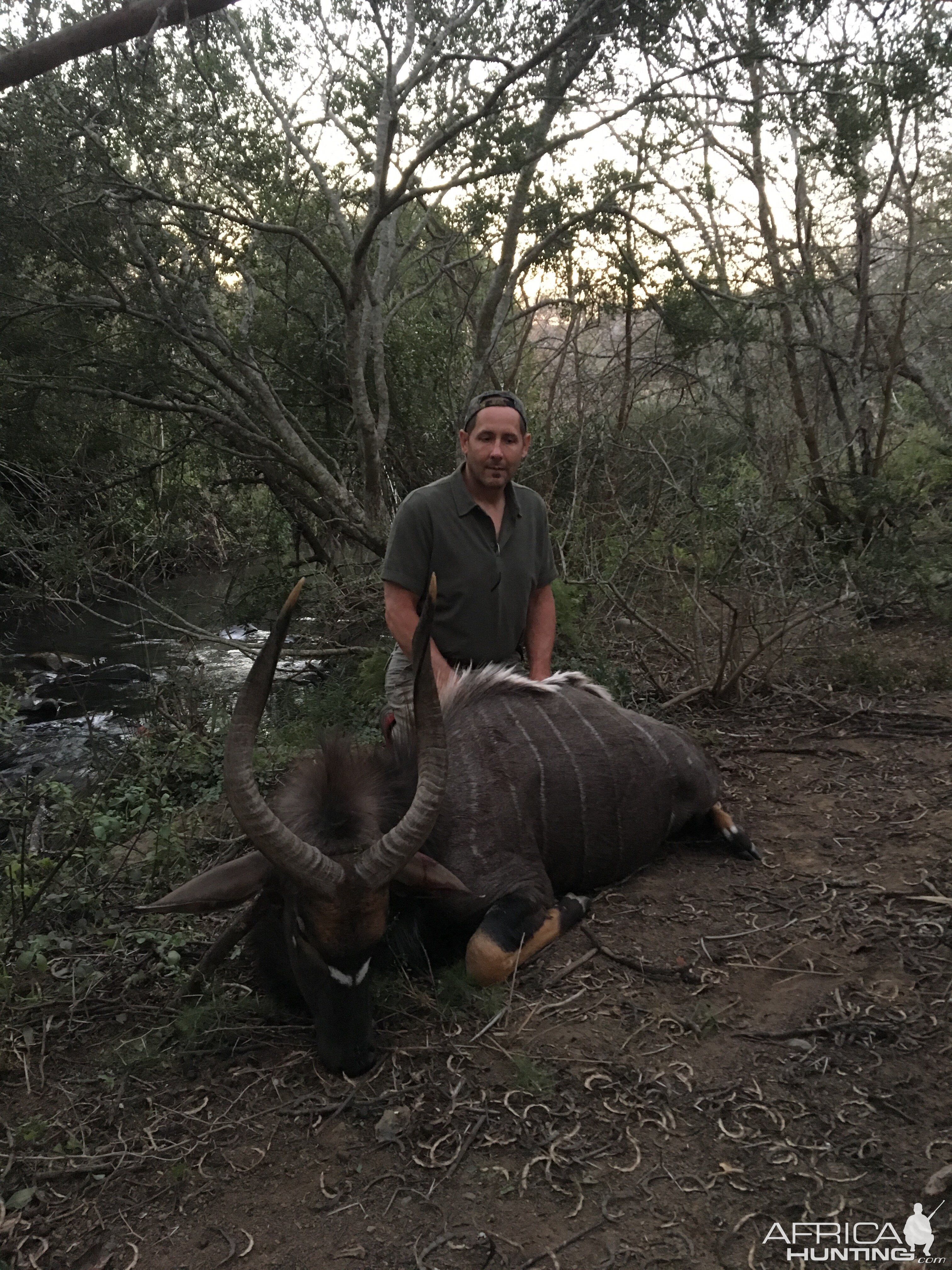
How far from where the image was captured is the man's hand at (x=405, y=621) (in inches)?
177

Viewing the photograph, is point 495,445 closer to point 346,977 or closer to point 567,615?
point 346,977

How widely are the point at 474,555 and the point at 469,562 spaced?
0.14 feet

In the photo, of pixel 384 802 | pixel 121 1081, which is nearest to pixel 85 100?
pixel 384 802

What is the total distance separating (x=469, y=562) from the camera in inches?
181

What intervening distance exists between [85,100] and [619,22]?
4.81 meters

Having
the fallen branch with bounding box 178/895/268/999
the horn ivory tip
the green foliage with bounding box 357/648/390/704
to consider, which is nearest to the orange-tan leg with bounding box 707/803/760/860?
the fallen branch with bounding box 178/895/268/999

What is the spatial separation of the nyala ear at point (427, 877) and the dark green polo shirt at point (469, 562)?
4.94 feet

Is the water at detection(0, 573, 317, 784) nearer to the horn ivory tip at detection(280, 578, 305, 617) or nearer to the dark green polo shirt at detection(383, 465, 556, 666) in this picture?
the dark green polo shirt at detection(383, 465, 556, 666)

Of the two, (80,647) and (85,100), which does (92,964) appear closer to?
(85,100)

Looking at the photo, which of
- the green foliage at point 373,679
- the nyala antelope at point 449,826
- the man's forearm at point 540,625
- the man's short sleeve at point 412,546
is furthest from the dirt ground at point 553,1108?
the green foliage at point 373,679

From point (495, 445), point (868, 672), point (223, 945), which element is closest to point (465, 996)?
point (223, 945)

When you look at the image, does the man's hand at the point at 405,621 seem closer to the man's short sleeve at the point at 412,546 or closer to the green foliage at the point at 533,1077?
the man's short sleeve at the point at 412,546

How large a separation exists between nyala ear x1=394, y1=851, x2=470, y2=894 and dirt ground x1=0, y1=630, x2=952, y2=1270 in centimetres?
34

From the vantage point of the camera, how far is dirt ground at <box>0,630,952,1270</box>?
237 centimetres
